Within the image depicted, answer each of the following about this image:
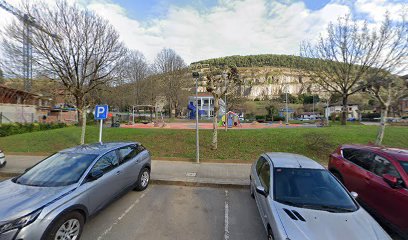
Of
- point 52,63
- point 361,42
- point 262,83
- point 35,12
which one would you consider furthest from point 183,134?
point 262,83

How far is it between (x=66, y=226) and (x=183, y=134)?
10.6 metres

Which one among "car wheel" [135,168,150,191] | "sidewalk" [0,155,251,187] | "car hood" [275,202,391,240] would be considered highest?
"car hood" [275,202,391,240]

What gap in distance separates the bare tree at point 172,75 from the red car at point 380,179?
40884mm

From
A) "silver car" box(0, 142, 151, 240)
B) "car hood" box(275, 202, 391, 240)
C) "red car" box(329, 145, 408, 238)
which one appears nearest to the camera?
"car hood" box(275, 202, 391, 240)

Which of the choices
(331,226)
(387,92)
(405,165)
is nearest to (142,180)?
(331,226)

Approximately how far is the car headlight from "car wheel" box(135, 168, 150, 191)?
2.95 meters

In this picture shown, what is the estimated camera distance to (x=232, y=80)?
11500mm

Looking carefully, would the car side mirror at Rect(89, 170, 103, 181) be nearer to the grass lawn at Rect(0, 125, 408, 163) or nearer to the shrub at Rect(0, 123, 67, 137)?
the grass lawn at Rect(0, 125, 408, 163)

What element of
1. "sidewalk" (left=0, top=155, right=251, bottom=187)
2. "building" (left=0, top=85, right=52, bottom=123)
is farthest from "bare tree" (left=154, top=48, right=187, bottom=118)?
"sidewalk" (left=0, top=155, right=251, bottom=187)

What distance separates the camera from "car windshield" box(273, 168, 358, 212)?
126 inches

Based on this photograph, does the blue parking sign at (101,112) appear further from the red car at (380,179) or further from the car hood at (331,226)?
the red car at (380,179)

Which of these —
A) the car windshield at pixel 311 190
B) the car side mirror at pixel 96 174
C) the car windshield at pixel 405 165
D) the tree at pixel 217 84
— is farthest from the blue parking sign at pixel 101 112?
the car windshield at pixel 405 165

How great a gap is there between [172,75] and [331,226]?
44478 mm

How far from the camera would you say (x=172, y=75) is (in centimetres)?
4472
